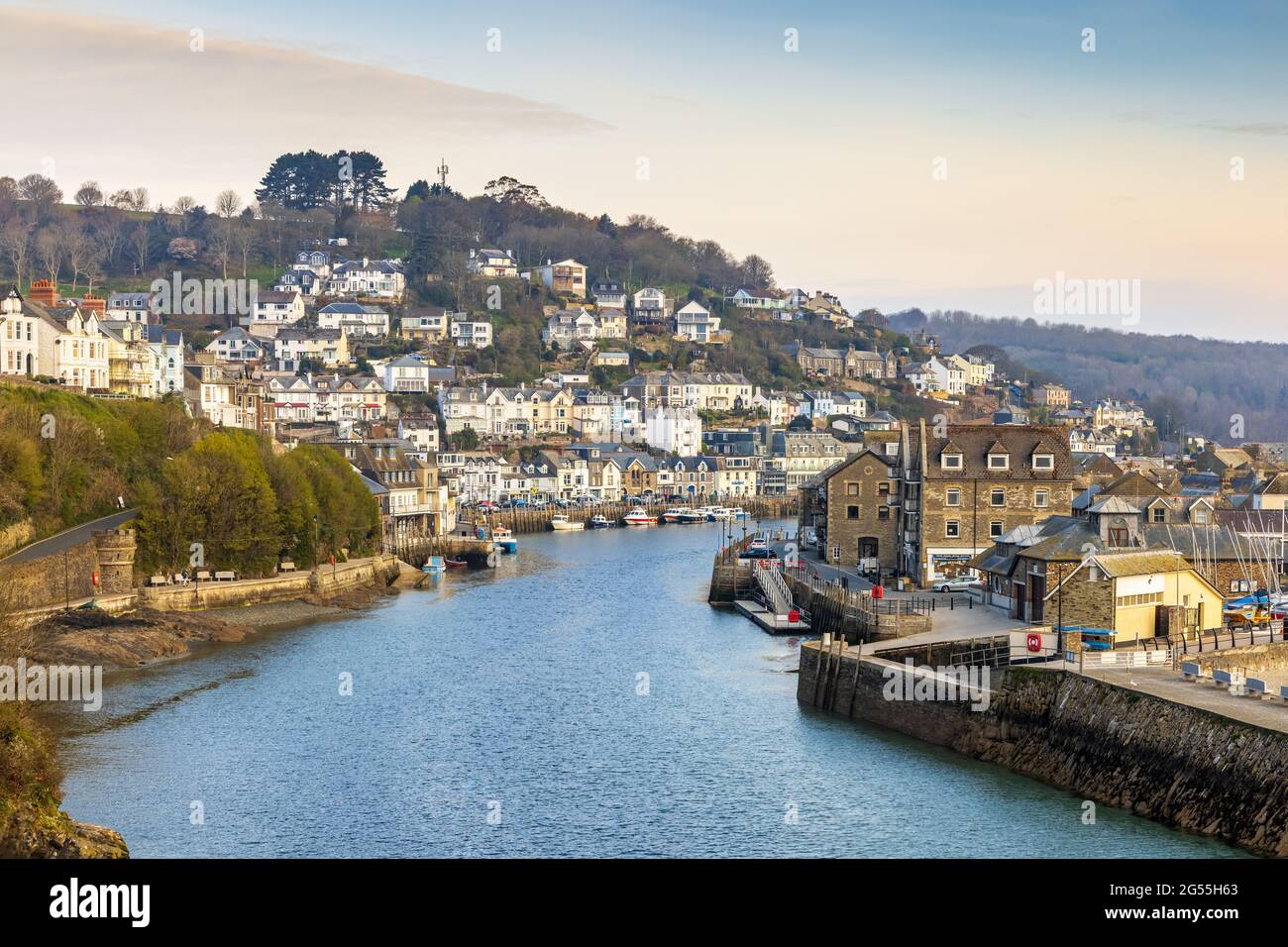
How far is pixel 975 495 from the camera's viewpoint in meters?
47.8

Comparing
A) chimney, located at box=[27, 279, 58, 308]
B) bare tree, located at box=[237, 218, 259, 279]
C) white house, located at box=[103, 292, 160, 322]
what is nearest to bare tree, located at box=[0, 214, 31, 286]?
white house, located at box=[103, 292, 160, 322]

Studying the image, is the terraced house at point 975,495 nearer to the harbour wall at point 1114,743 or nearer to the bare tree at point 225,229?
the harbour wall at point 1114,743

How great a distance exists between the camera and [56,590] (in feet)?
153

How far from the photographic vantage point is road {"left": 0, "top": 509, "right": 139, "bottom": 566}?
1854 inches

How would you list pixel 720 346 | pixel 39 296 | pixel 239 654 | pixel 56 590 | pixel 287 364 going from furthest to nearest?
pixel 720 346 → pixel 287 364 → pixel 39 296 → pixel 56 590 → pixel 239 654

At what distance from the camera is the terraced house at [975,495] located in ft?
157

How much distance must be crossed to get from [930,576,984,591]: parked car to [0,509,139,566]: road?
1107 inches

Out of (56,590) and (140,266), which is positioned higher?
(140,266)

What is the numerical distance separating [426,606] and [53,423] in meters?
15.6

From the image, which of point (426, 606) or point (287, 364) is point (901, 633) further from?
point (287, 364)

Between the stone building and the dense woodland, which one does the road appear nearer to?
the dense woodland
